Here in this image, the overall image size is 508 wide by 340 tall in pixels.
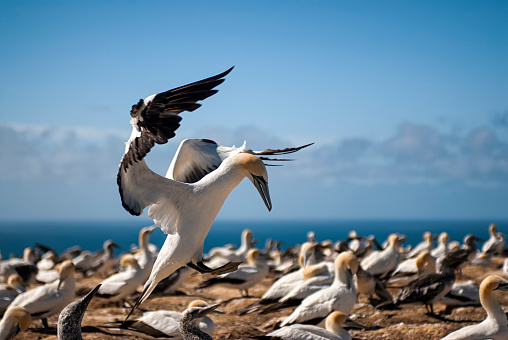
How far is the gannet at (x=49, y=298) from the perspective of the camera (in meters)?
8.84

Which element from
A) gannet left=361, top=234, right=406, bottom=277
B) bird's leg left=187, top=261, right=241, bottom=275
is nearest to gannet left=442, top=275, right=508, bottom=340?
bird's leg left=187, top=261, right=241, bottom=275

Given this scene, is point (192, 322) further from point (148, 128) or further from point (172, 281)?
point (172, 281)

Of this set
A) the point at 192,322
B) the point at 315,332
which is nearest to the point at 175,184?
the point at 192,322

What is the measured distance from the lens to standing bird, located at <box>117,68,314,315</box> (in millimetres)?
5105

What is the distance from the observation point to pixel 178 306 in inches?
422

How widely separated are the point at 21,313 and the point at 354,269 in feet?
14.3

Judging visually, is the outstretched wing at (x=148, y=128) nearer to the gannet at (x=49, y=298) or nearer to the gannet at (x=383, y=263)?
the gannet at (x=49, y=298)

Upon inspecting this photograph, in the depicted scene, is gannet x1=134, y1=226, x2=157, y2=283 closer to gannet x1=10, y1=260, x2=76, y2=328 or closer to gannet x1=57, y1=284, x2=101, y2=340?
gannet x1=10, y1=260, x2=76, y2=328

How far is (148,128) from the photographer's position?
5070mm

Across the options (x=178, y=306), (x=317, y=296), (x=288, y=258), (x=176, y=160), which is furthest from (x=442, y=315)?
(x=288, y=258)

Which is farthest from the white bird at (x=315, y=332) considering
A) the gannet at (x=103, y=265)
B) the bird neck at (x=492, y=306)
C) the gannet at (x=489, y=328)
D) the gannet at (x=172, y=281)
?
the gannet at (x=103, y=265)

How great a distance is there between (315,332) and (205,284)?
16.5 ft

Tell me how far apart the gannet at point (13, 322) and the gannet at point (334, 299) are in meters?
3.03

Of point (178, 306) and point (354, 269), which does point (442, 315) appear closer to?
point (354, 269)
